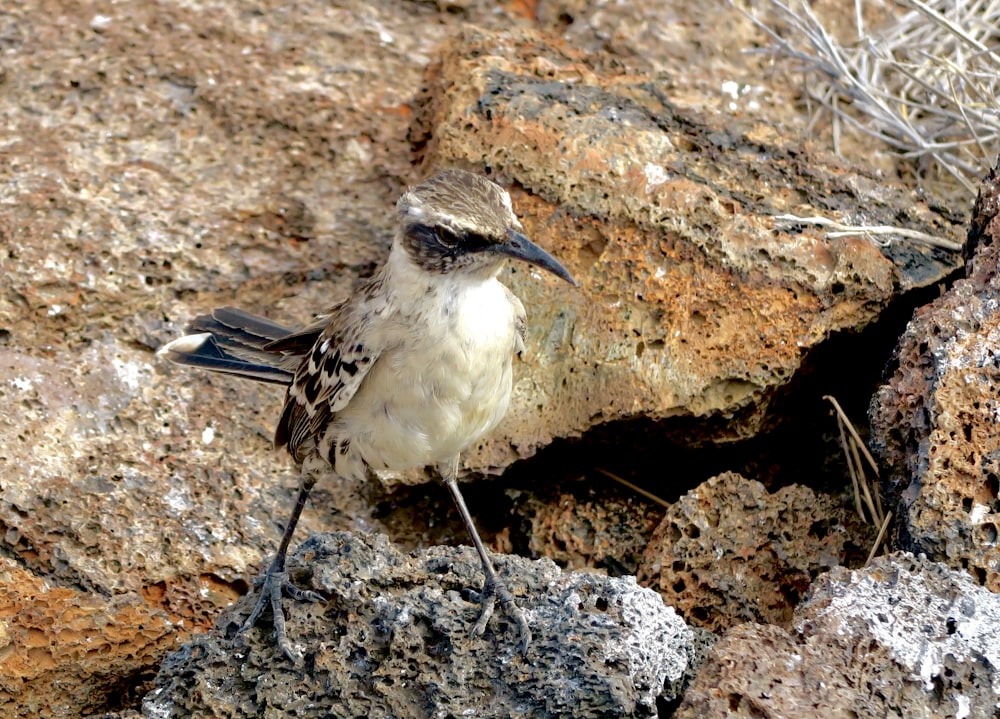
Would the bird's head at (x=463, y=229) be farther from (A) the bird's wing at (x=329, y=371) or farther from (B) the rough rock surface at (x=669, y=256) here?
(B) the rough rock surface at (x=669, y=256)

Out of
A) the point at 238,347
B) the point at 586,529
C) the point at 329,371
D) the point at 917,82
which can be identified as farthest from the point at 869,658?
the point at 917,82

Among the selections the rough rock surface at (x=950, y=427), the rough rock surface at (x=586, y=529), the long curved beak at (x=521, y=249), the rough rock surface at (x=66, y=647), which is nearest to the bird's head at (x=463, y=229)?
the long curved beak at (x=521, y=249)

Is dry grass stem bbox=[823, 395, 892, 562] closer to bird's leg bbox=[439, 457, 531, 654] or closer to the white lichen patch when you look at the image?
the white lichen patch

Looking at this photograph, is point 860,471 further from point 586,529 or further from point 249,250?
point 249,250

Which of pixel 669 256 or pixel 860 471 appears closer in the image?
pixel 860 471

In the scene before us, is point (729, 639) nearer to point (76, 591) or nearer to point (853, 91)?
point (76, 591)

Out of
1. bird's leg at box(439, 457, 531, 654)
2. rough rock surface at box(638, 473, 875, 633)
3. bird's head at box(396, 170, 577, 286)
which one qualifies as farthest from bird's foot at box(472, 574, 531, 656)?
bird's head at box(396, 170, 577, 286)

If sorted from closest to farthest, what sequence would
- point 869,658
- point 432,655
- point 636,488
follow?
point 869,658 < point 432,655 < point 636,488
